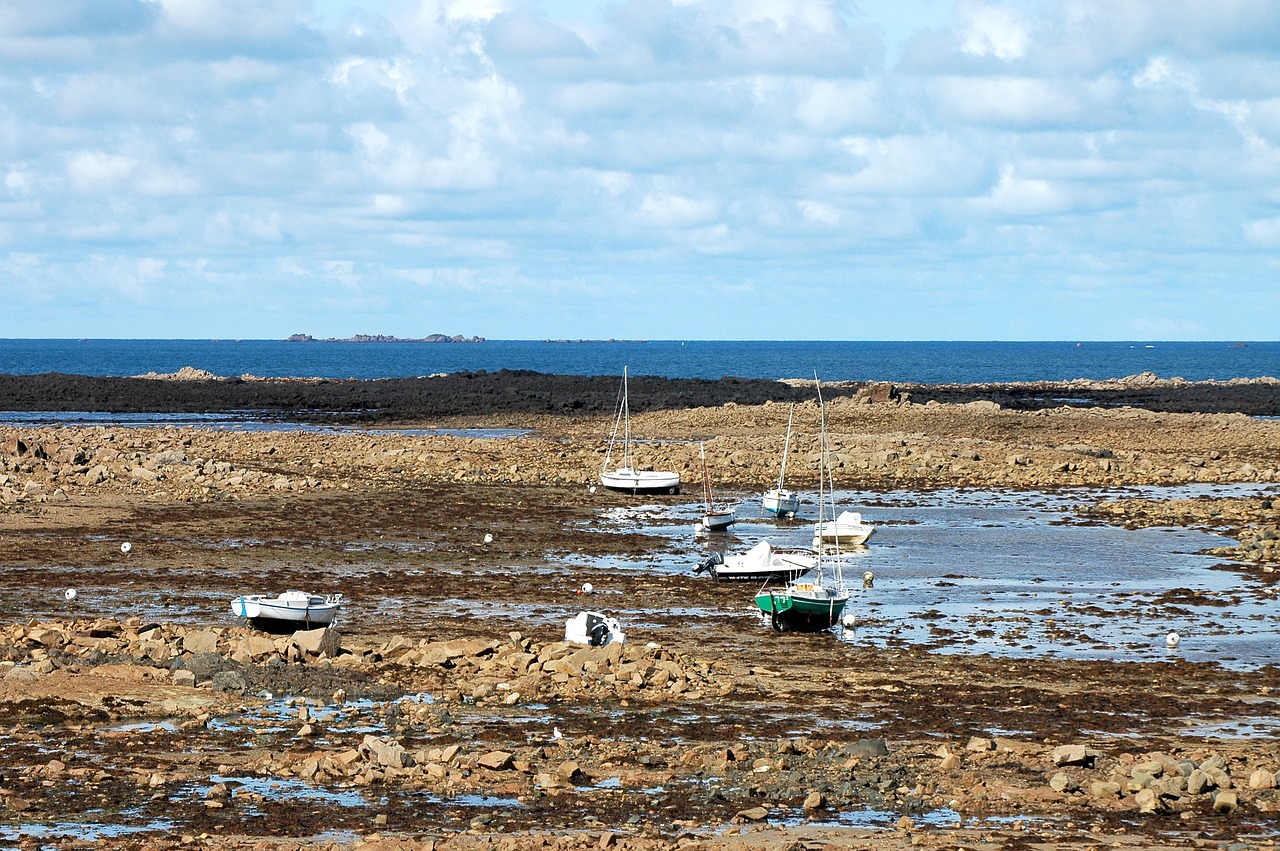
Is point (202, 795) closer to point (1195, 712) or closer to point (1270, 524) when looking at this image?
point (1195, 712)

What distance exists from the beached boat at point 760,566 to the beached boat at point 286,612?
393 inches

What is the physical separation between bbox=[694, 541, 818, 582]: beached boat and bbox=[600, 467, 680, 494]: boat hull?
58.0ft

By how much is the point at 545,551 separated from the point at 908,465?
2488 centimetres

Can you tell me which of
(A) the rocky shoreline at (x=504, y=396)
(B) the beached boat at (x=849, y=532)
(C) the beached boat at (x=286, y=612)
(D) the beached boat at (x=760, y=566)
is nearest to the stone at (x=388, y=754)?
(C) the beached boat at (x=286, y=612)

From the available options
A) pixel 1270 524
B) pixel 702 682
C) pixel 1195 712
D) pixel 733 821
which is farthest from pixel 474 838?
pixel 1270 524

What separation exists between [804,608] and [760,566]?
18.6 ft

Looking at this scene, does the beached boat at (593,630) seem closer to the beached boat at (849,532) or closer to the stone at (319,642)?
the stone at (319,642)

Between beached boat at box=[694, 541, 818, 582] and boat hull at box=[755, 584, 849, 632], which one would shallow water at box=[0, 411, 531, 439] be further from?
boat hull at box=[755, 584, 849, 632]

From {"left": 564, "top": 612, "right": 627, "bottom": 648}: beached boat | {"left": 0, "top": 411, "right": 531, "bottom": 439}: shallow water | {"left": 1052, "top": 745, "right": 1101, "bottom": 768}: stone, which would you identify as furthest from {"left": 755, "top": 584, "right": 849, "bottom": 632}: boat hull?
{"left": 0, "top": 411, "right": 531, "bottom": 439}: shallow water

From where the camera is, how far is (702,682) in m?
20.8

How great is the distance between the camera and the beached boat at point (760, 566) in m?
31.5

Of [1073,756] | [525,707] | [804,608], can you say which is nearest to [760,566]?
[804,608]

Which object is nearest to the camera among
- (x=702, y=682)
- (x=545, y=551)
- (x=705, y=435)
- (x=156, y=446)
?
(x=702, y=682)

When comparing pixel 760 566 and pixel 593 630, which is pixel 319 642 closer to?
pixel 593 630
